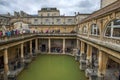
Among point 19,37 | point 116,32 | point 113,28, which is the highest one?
point 113,28

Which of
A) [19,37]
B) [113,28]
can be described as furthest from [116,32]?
[19,37]

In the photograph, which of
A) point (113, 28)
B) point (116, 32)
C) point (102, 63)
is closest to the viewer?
point (116, 32)

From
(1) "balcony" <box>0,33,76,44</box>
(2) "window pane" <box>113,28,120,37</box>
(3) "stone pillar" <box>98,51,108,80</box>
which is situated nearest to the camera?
(2) "window pane" <box>113,28,120,37</box>

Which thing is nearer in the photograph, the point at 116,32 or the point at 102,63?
the point at 116,32

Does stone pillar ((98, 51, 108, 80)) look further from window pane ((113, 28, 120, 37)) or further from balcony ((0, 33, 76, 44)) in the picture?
balcony ((0, 33, 76, 44))

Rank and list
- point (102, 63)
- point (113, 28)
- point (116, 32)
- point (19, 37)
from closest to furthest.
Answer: point (116, 32), point (113, 28), point (102, 63), point (19, 37)

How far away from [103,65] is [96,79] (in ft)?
7.14

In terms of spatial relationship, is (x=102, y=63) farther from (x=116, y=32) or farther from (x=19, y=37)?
(x=19, y=37)

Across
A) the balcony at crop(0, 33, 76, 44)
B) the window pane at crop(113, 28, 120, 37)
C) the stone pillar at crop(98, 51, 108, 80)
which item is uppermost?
the window pane at crop(113, 28, 120, 37)

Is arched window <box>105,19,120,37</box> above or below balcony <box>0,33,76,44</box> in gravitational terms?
above

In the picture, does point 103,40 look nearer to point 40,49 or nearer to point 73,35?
point 73,35

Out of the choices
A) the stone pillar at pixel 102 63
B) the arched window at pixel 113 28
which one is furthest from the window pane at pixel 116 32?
the stone pillar at pixel 102 63

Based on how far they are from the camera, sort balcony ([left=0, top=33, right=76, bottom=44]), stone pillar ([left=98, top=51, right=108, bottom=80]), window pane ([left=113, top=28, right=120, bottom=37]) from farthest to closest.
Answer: balcony ([left=0, top=33, right=76, bottom=44]) → stone pillar ([left=98, top=51, right=108, bottom=80]) → window pane ([left=113, top=28, right=120, bottom=37])

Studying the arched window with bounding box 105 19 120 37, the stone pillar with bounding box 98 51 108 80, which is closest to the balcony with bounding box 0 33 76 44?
the stone pillar with bounding box 98 51 108 80
